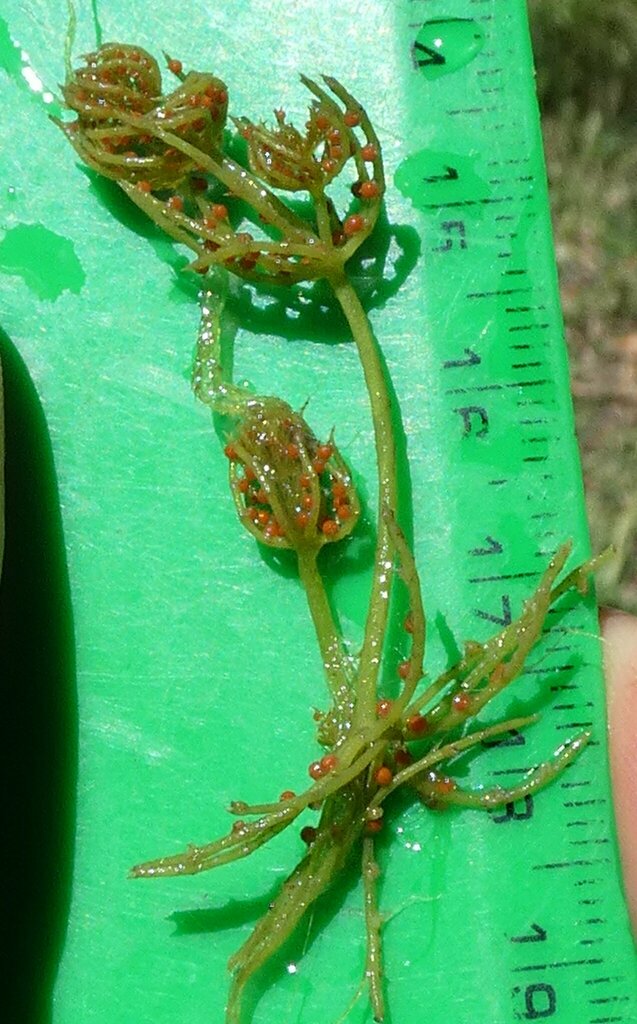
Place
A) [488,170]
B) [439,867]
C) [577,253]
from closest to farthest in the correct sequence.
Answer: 1. [439,867]
2. [488,170]
3. [577,253]

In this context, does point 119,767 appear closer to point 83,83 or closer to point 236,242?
point 236,242

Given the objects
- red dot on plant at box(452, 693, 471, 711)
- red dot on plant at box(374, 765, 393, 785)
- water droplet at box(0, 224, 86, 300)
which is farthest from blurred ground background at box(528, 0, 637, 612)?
water droplet at box(0, 224, 86, 300)

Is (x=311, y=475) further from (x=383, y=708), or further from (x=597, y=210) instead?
(x=597, y=210)

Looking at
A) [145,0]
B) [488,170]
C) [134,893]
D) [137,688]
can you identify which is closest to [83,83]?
[145,0]

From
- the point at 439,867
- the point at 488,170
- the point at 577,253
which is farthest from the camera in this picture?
the point at 577,253

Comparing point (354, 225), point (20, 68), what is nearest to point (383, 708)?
point (354, 225)

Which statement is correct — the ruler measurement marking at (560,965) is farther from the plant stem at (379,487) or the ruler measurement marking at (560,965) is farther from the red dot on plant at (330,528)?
the red dot on plant at (330,528)
